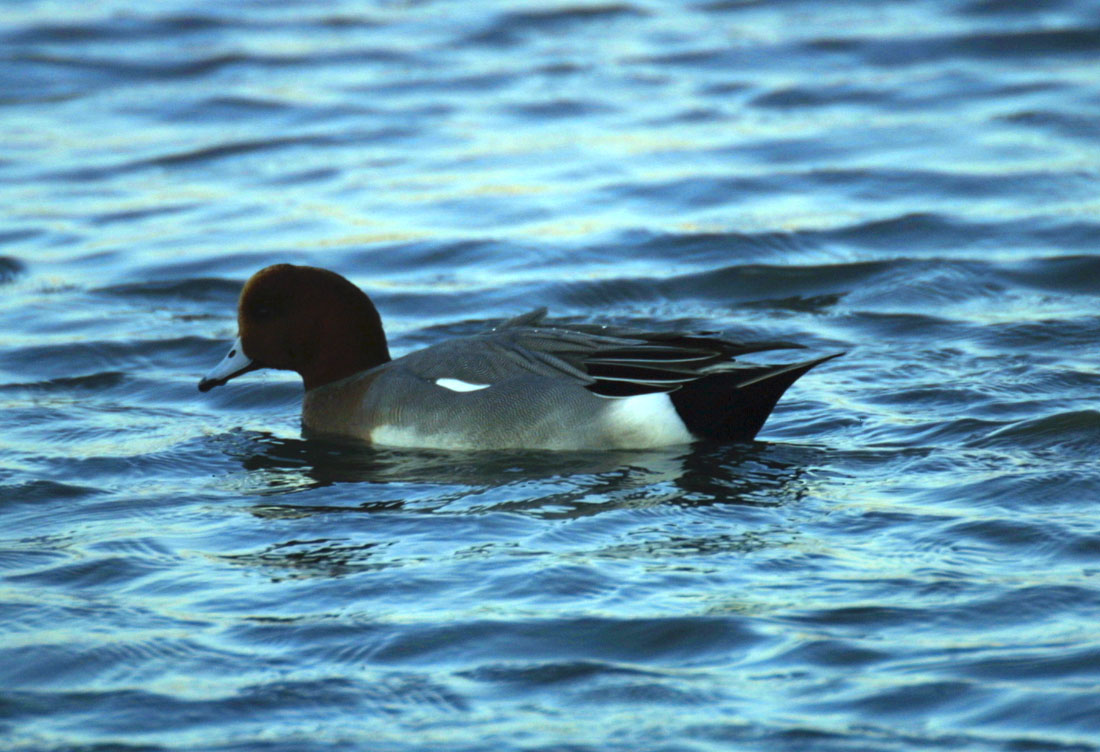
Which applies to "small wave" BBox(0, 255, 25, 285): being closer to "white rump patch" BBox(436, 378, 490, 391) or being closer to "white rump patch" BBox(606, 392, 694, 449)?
"white rump patch" BBox(436, 378, 490, 391)

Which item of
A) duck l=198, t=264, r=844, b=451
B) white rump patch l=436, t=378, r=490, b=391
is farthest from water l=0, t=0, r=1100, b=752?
white rump patch l=436, t=378, r=490, b=391

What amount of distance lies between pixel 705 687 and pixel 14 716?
1785 mm

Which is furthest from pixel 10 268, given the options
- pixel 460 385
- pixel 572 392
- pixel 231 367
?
pixel 572 392

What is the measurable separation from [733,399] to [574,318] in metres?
2.36

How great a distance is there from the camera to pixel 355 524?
18.6 ft

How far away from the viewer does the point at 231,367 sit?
7.15 meters

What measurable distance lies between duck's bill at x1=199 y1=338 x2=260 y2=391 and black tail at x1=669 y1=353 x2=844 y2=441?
1.94m

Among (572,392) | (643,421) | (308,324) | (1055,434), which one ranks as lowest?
(1055,434)

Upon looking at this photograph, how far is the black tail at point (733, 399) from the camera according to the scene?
630cm

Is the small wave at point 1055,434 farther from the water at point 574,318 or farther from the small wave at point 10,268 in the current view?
the small wave at point 10,268

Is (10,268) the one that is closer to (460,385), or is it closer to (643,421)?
(460,385)

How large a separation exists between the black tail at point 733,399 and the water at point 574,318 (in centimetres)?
12

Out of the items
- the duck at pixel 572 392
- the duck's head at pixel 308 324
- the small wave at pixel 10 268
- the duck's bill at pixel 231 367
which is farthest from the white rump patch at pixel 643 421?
the small wave at pixel 10 268

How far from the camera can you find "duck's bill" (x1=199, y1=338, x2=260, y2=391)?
7129 mm
